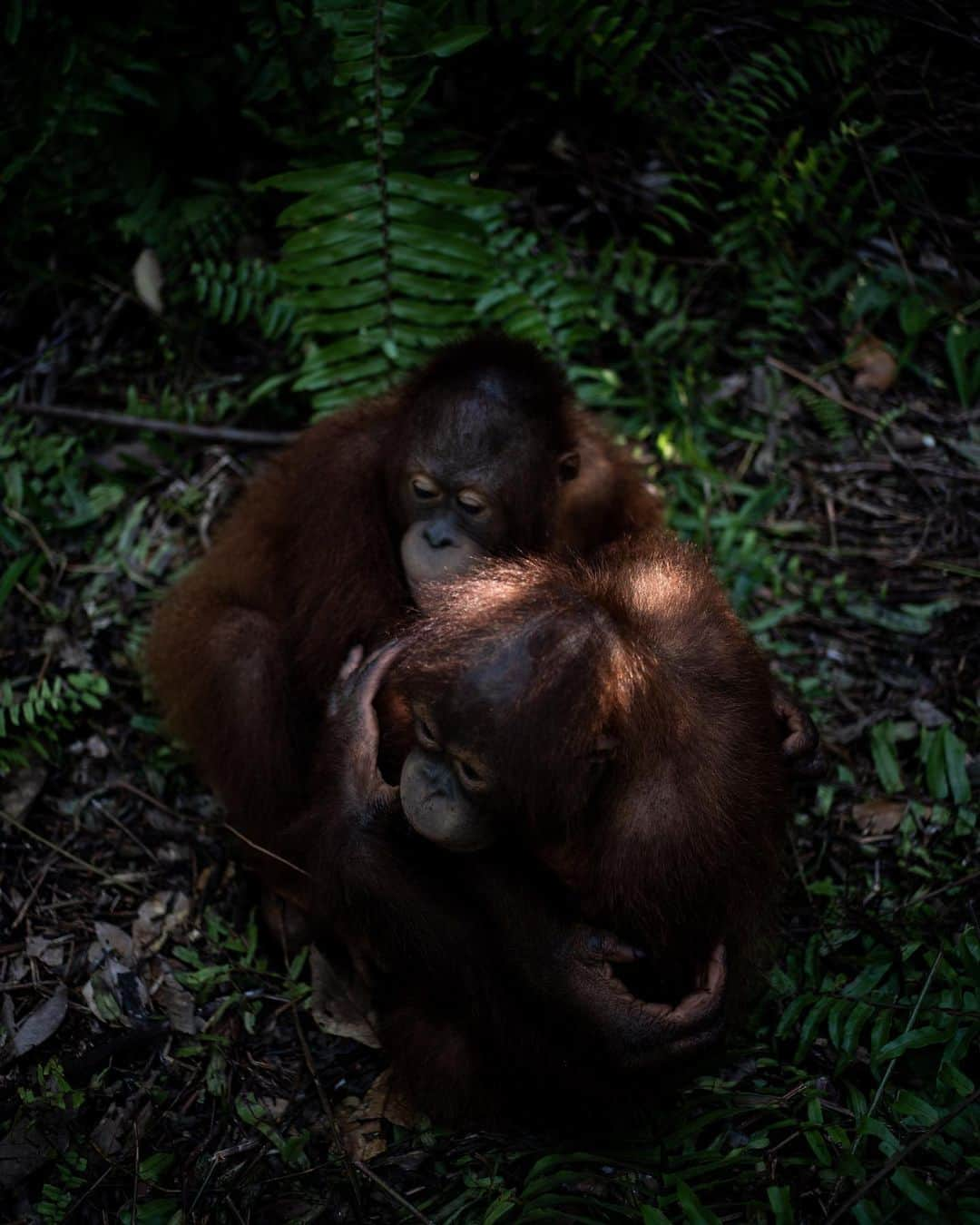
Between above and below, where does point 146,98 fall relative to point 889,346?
above

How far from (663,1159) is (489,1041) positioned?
0.58 m

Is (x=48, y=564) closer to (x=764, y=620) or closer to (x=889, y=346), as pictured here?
(x=764, y=620)

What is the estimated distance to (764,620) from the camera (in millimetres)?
4680

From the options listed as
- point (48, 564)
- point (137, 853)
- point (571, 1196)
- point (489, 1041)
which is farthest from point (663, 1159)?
point (48, 564)

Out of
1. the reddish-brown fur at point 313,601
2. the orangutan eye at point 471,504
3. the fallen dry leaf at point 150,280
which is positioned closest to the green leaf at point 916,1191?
the reddish-brown fur at point 313,601

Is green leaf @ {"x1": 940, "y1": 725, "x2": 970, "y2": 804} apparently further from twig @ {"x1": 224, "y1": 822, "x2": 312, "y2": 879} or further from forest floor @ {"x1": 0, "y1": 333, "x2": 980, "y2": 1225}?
twig @ {"x1": 224, "y1": 822, "x2": 312, "y2": 879}

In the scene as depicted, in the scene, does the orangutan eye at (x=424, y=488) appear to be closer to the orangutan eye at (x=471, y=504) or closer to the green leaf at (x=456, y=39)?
the orangutan eye at (x=471, y=504)

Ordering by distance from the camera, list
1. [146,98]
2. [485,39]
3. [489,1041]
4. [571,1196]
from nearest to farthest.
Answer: [571,1196], [489,1041], [146,98], [485,39]

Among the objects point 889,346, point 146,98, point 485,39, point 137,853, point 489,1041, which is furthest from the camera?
point 889,346

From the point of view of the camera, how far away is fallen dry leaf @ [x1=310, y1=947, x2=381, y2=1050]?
3.78 meters

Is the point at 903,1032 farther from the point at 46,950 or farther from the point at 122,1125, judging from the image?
the point at 46,950

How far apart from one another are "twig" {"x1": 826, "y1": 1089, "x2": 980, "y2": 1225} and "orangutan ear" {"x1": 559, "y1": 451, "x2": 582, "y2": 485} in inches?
89.0

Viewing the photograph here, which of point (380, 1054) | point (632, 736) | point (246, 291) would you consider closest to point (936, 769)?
point (632, 736)

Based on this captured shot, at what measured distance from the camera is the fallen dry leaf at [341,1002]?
12.4 ft
